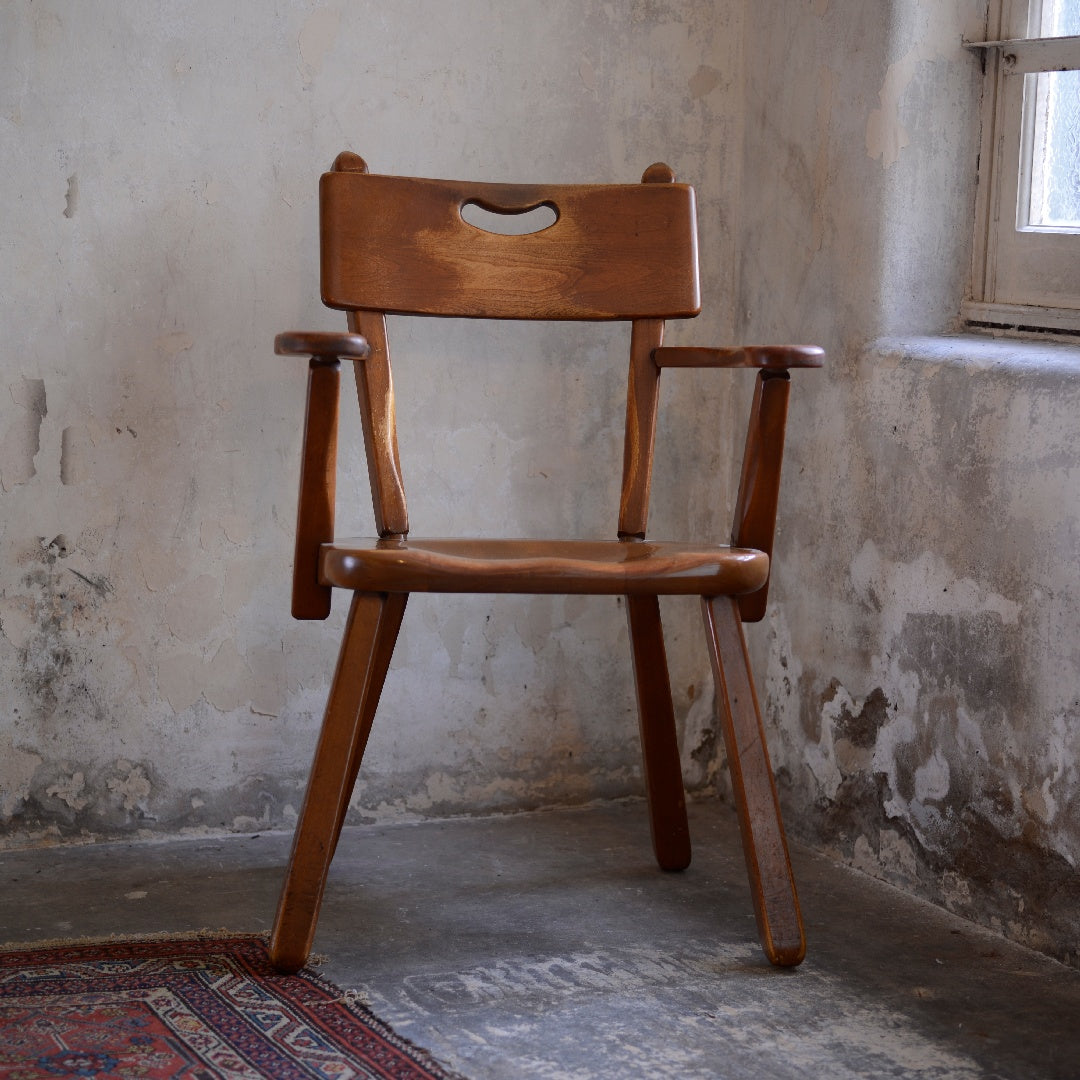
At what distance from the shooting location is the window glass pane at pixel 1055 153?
2232 mm

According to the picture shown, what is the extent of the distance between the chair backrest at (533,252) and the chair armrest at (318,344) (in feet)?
1.10

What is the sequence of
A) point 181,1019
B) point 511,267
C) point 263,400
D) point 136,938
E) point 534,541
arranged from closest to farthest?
point 181,1019, point 136,938, point 534,541, point 511,267, point 263,400

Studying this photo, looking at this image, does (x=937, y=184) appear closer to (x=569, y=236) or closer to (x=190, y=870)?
(x=569, y=236)

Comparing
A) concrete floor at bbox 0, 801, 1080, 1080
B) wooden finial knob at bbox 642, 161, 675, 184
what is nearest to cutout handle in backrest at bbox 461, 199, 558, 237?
wooden finial knob at bbox 642, 161, 675, 184

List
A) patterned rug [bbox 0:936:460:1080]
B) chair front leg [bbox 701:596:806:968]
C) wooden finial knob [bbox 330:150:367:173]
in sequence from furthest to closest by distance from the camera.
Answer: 1. wooden finial knob [bbox 330:150:367:173]
2. chair front leg [bbox 701:596:806:968]
3. patterned rug [bbox 0:936:460:1080]

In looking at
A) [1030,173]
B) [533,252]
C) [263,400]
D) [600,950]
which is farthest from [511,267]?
[600,950]

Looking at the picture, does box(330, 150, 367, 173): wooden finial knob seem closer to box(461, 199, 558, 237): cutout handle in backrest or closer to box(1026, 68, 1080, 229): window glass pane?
box(461, 199, 558, 237): cutout handle in backrest

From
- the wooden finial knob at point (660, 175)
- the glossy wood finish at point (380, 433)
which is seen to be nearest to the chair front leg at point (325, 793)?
the glossy wood finish at point (380, 433)

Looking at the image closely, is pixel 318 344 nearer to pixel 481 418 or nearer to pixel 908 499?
pixel 481 418

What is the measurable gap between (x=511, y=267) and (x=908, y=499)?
2.34 ft

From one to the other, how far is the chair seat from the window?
2.33 feet

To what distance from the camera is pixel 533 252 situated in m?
2.22

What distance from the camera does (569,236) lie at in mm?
2232

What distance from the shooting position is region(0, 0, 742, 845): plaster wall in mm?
2295
